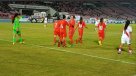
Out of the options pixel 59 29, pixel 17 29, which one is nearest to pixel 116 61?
pixel 59 29

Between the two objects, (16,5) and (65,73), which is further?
(16,5)

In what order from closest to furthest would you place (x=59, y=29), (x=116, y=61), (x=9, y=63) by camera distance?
(x=9, y=63) < (x=116, y=61) < (x=59, y=29)

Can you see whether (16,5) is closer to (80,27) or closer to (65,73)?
(80,27)

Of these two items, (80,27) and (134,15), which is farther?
(134,15)

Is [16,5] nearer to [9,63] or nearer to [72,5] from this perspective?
[72,5]

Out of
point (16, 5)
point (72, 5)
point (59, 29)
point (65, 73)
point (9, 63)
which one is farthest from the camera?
point (72, 5)

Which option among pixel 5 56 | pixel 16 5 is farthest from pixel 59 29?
pixel 16 5

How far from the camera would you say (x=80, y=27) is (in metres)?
28.1

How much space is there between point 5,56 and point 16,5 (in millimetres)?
80573

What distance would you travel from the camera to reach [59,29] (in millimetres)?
23781

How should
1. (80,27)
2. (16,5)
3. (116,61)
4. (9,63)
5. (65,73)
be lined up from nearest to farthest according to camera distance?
(65,73), (9,63), (116,61), (80,27), (16,5)

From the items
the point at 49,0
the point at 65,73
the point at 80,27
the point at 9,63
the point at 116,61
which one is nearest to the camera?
the point at 65,73

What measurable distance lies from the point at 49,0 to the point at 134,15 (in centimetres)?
3560

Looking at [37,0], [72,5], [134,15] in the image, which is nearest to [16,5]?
[37,0]
